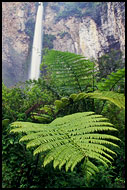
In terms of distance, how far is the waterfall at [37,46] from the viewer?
1549 cm

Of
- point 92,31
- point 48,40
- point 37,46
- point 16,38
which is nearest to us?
point 92,31

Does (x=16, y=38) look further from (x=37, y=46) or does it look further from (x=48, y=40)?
(x=48, y=40)

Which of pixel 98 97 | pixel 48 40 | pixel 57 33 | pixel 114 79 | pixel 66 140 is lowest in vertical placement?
pixel 66 140

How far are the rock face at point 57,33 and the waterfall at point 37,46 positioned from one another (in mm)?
713

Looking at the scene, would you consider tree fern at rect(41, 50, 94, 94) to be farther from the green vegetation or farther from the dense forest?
the green vegetation

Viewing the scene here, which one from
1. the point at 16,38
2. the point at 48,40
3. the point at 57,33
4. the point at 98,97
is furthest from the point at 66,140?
the point at 57,33

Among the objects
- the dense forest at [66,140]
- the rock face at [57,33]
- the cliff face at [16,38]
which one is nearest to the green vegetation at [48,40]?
the rock face at [57,33]

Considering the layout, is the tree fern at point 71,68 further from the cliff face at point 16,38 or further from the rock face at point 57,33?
the cliff face at point 16,38

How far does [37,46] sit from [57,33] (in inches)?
190

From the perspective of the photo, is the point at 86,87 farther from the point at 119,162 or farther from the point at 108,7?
the point at 108,7

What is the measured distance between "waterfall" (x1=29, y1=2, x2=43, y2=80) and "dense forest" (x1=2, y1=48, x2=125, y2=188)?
497 inches

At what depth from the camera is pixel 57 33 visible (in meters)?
20.8

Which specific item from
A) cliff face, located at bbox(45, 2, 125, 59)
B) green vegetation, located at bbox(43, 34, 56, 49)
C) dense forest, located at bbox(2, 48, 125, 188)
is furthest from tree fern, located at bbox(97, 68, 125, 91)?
green vegetation, located at bbox(43, 34, 56, 49)

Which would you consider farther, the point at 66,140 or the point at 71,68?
the point at 71,68
